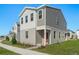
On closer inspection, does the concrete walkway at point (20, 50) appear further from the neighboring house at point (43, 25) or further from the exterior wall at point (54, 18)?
the exterior wall at point (54, 18)

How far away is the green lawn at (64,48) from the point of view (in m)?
11.1

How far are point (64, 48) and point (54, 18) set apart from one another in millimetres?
607

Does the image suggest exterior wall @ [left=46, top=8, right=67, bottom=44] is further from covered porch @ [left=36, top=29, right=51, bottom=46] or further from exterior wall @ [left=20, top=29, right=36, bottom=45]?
Result: exterior wall @ [left=20, top=29, right=36, bottom=45]

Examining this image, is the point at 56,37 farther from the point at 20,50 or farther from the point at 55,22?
the point at 20,50

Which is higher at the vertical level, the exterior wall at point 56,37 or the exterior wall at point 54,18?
the exterior wall at point 54,18

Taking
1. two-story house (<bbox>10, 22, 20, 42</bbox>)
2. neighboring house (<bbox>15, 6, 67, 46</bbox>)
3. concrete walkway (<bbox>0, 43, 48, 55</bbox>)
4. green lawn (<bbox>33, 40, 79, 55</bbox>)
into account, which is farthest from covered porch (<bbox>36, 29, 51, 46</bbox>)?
two-story house (<bbox>10, 22, 20, 42</bbox>)

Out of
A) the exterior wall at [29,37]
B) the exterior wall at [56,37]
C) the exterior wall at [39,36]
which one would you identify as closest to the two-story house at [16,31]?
the exterior wall at [29,37]

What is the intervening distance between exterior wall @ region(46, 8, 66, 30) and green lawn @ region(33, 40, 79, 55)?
0.35 m

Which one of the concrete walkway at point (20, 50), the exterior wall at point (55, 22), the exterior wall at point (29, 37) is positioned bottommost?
the concrete walkway at point (20, 50)

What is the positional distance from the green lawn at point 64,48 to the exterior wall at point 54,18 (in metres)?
0.35

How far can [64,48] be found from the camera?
11180 mm

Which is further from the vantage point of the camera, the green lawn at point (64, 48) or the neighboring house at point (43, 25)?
the neighboring house at point (43, 25)

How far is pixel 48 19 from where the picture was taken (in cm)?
1123
